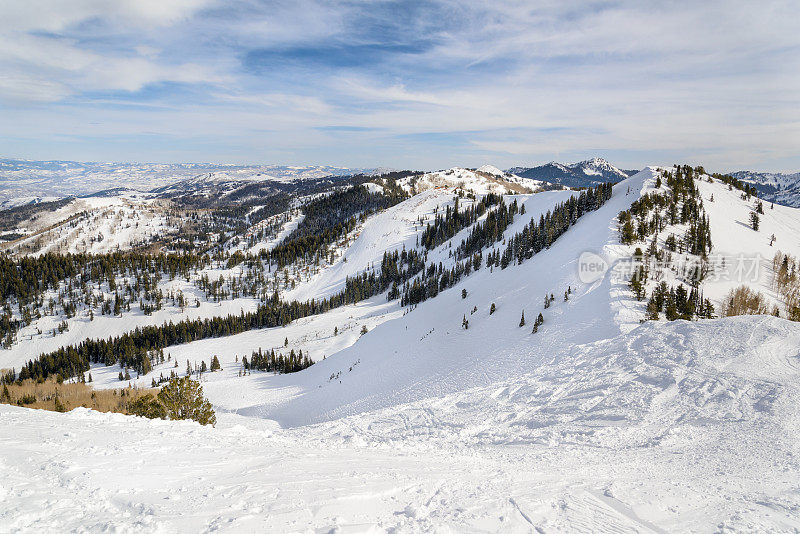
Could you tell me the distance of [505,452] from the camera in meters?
15.0

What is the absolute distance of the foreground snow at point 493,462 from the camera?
8.09 m

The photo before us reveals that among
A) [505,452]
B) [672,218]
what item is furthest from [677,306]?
[672,218]

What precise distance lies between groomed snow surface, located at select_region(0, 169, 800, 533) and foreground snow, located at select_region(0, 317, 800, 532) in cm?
7

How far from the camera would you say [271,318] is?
116 m

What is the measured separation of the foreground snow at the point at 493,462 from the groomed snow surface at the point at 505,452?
7 centimetres

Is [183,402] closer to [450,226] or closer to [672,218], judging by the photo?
[672,218]

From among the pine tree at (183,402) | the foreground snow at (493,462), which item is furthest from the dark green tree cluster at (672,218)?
the pine tree at (183,402)

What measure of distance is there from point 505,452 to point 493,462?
1748 millimetres

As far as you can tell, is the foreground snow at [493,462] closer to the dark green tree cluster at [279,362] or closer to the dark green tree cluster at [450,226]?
the dark green tree cluster at [279,362]

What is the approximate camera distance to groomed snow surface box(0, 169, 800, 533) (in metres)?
8.18

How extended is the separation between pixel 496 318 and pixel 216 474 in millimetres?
39228

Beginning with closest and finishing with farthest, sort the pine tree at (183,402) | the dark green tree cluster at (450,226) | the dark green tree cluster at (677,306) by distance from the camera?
the pine tree at (183,402) → the dark green tree cluster at (677,306) → the dark green tree cluster at (450,226)

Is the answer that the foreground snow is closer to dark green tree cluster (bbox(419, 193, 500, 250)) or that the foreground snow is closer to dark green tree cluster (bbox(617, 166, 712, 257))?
dark green tree cluster (bbox(617, 166, 712, 257))

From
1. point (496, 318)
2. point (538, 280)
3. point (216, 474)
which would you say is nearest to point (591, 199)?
point (538, 280)
